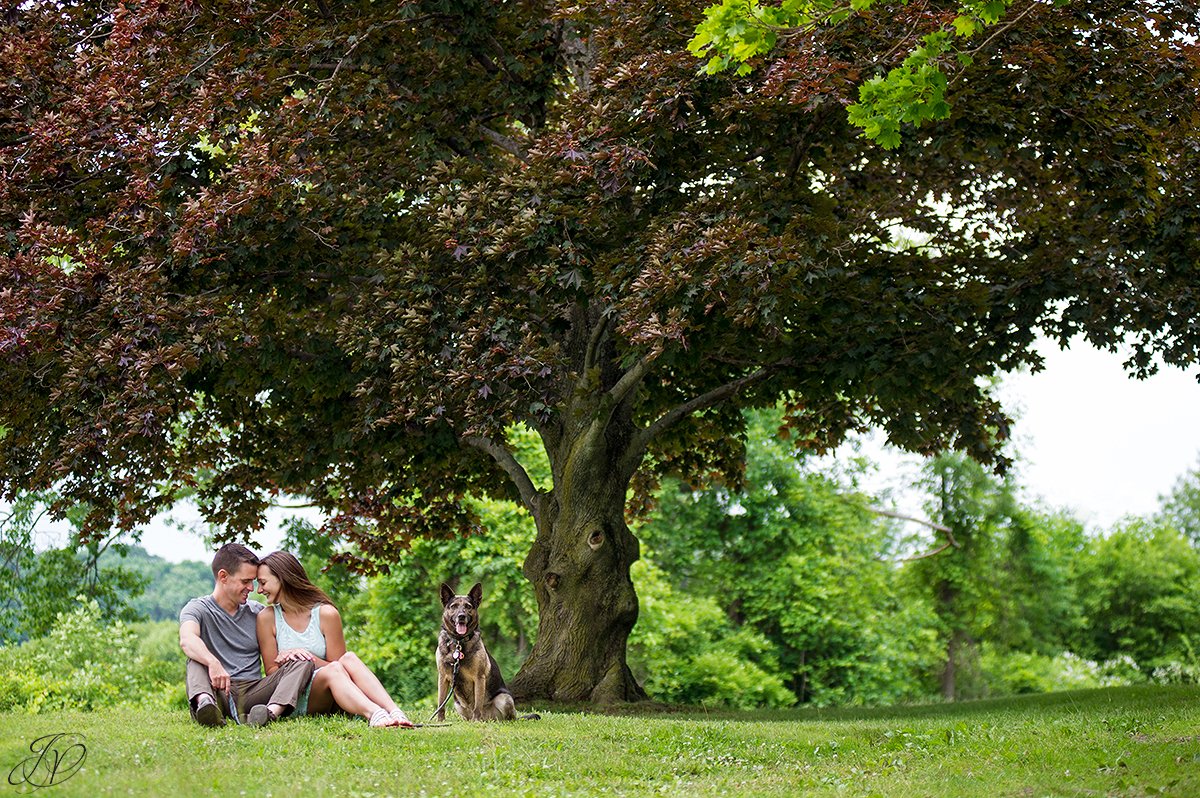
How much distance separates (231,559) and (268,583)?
1.21ft

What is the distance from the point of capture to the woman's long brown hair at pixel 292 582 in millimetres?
10375

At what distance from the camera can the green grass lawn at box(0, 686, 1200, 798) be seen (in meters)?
8.23

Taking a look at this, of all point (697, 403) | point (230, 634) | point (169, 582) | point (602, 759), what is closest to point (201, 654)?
point (230, 634)

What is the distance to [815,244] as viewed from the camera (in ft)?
47.9

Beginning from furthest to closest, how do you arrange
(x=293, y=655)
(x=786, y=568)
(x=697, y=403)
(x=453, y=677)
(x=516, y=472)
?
(x=786, y=568) < (x=516, y=472) < (x=697, y=403) < (x=453, y=677) < (x=293, y=655)

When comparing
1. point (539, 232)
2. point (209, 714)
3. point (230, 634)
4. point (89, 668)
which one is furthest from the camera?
point (89, 668)

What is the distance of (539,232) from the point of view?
1425cm

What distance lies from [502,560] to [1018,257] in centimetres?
1827

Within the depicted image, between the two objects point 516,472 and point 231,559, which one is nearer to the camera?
point 231,559

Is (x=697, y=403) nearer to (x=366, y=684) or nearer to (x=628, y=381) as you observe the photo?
(x=628, y=381)

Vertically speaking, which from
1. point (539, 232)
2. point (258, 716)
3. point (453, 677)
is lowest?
point (258, 716)

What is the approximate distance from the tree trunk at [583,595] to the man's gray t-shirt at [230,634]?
6.92 m

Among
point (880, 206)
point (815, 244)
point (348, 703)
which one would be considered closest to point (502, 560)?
point (880, 206)

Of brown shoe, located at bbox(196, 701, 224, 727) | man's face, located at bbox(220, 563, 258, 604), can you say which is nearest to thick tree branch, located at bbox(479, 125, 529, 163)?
man's face, located at bbox(220, 563, 258, 604)
